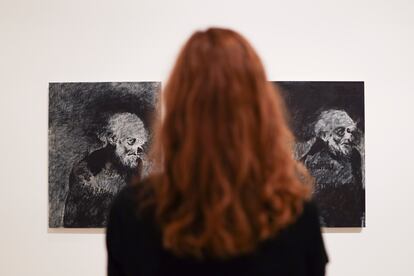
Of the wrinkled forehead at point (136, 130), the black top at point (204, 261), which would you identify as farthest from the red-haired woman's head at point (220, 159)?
the wrinkled forehead at point (136, 130)

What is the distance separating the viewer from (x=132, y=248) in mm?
840

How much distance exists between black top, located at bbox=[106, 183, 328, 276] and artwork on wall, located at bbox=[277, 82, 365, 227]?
125 cm

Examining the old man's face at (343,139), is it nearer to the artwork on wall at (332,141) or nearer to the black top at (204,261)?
the artwork on wall at (332,141)

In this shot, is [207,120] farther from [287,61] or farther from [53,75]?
[53,75]

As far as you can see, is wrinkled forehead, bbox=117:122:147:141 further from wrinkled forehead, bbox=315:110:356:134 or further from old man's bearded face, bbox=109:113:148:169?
wrinkled forehead, bbox=315:110:356:134

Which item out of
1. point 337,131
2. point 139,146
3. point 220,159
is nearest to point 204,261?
point 220,159

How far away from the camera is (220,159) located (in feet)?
2.61

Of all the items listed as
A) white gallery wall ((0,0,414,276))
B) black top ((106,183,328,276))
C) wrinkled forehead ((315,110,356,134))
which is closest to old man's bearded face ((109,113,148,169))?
white gallery wall ((0,0,414,276))

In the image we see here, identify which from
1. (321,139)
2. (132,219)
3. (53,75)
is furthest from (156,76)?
(132,219)

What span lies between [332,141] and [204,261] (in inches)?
55.5

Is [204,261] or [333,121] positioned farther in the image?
[333,121]

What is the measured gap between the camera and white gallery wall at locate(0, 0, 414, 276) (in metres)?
2.11

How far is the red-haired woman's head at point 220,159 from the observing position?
2.59 feet

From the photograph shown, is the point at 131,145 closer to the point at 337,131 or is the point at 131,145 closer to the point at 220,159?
the point at 337,131
